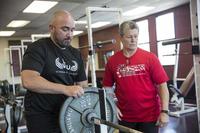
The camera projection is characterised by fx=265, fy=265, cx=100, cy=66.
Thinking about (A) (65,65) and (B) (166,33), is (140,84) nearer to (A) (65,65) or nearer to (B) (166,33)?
(A) (65,65)

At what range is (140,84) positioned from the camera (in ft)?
6.51

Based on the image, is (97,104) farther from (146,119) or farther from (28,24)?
(28,24)

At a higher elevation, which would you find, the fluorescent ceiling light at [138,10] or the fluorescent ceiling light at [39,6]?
the fluorescent ceiling light at [138,10]

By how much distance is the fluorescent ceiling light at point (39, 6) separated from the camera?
6.10 m

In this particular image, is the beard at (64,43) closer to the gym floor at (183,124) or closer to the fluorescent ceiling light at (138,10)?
the gym floor at (183,124)

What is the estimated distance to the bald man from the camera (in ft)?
5.16

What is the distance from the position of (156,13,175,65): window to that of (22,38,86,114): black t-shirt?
6.11 m

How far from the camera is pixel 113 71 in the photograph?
83.0 inches

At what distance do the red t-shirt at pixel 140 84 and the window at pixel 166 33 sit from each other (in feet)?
18.5

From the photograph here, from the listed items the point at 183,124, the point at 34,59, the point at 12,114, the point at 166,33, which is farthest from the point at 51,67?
the point at 166,33

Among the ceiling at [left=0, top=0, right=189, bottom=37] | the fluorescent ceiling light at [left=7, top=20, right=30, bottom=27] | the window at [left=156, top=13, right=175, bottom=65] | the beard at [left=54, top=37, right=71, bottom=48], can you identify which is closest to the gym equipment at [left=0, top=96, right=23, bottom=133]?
the beard at [left=54, top=37, right=71, bottom=48]

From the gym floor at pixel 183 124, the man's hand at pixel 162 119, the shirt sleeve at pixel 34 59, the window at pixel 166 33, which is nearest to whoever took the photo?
the shirt sleeve at pixel 34 59

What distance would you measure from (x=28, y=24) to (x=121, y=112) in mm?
7487

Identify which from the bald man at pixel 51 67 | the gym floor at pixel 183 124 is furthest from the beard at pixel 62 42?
the gym floor at pixel 183 124
